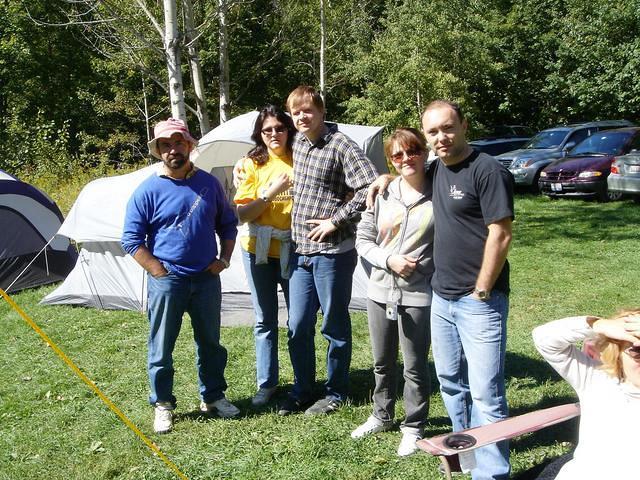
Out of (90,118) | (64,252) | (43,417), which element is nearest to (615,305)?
(43,417)

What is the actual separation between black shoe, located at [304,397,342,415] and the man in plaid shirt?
0.30m

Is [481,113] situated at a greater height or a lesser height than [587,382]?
greater

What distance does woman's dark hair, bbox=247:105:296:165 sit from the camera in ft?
12.9

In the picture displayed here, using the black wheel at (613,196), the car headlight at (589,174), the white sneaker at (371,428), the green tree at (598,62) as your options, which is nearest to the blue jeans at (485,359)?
the white sneaker at (371,428)

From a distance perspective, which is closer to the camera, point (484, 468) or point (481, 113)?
point (484, 468)

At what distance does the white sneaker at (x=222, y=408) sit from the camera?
4.14 metres

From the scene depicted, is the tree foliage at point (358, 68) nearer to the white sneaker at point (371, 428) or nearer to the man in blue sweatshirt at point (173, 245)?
the man in blue sweatshirt at point (173, 245)

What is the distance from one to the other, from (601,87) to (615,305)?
59.4ft

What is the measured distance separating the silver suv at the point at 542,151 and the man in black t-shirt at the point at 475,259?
11762 millimetres

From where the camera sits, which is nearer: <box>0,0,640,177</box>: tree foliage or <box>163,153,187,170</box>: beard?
<box>163,153,187,170</box>: beard

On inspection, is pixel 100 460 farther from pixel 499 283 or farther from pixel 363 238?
pixel 499 283

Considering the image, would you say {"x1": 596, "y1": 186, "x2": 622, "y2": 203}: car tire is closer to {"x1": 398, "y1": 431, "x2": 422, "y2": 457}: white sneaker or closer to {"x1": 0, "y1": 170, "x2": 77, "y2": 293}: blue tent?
{"x1": 0, "y1": 170, "x2": 77, "y2": 293}: blue tent

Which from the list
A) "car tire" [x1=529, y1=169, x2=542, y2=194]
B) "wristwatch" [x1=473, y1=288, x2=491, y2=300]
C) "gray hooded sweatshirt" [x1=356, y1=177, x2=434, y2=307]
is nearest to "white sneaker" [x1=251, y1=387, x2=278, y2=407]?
"gray hooded sweatshirt" [x1=356, y1=177, x2=434, y2=307]

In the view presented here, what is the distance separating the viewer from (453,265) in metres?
2.97
